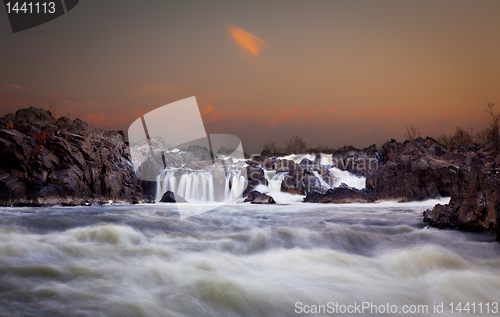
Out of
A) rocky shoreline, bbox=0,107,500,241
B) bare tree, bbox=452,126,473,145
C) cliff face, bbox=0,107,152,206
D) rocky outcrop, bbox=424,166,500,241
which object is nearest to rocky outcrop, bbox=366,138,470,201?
rocky shoreline, bbox=0,107,500,241

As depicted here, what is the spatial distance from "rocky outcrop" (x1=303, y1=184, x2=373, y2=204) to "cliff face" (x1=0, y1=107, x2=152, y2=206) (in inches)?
482

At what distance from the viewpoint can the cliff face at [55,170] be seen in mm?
17312

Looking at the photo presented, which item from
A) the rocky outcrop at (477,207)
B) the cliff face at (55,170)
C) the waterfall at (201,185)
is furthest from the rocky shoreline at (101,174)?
the rocky outcrop at (477,207)

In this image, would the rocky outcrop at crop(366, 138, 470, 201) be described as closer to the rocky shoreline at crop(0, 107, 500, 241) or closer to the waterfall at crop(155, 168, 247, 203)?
the rocky shoreline at crop(0, 107, 500, 241)

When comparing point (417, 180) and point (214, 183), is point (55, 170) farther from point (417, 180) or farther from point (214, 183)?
point (417, 180)

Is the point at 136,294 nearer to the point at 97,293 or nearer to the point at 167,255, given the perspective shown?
the point at 97,293

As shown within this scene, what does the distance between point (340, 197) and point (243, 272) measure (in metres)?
17.1

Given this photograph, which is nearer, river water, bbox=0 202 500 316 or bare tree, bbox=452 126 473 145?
river water, bbox=0 202 500 316

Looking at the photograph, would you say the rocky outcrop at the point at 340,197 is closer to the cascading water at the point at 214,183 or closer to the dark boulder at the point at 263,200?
the dark boulder at the point at 263,200

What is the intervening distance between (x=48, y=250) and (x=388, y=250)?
715 cm

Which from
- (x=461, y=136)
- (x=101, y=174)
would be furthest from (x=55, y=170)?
(x=461, y=136)

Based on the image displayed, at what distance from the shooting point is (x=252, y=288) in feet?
14.5

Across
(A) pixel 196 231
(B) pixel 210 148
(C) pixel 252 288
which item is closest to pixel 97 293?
(C) pixel 252 288

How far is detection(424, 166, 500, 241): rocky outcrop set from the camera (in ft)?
22.3
